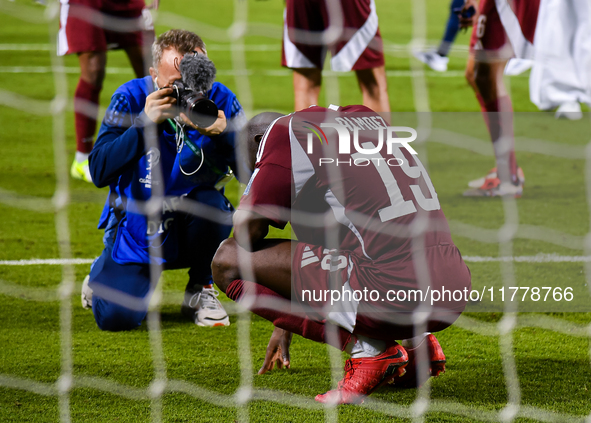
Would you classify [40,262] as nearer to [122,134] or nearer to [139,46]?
[122,134]

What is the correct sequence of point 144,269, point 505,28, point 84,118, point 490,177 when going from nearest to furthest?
point 144,269, point 505,28, point 490,177, point 84,118

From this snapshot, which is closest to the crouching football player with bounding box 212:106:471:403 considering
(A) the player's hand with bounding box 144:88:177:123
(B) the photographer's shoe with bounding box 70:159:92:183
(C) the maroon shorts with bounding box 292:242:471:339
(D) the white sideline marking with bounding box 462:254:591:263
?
(C) the maroon shorts with bounding box 292:242:471:339

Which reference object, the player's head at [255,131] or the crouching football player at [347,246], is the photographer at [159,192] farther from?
the crouching football player at [347,246]

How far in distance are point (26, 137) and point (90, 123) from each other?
3.98ft

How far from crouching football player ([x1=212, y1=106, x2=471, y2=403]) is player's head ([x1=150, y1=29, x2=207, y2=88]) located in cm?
51

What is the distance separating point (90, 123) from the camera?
4.11m

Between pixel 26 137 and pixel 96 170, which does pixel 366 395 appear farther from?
pixel 26 137

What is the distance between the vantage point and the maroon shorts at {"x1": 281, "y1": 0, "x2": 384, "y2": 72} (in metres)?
3.62

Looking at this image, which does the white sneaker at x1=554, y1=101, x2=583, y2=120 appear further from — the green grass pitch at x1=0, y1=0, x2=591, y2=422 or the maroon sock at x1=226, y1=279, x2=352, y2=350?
the maroon sock at x1=226, y1=279, x2=352, y2=350

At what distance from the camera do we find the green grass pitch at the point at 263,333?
6.03 ft

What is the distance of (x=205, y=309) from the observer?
2.44m

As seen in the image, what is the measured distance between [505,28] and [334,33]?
36.6 inches

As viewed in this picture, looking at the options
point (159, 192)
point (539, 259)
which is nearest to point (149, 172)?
point (159, 192)

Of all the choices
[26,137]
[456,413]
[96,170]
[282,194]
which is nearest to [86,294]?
[96,170]
